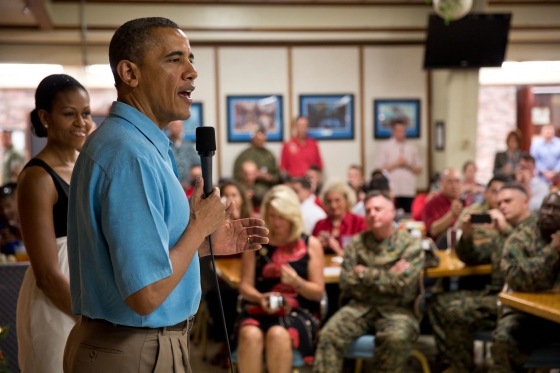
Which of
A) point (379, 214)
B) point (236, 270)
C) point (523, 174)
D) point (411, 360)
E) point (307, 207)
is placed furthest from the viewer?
point (523, 174)

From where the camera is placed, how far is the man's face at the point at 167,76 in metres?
1.48

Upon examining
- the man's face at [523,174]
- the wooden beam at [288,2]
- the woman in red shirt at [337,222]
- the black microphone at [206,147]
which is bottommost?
the woman in red shirt at [337,222]

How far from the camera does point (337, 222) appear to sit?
19.2 feet

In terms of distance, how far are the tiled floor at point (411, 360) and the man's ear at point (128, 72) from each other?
12.1 feet

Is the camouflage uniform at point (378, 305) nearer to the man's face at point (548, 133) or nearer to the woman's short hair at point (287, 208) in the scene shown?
the woman's short hair at point (287, 208)

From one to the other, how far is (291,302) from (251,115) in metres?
6.93

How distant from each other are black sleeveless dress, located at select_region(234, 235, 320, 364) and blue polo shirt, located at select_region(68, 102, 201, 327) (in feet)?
8.21

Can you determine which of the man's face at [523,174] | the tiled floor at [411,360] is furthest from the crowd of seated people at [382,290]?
the man's face at [523,174]

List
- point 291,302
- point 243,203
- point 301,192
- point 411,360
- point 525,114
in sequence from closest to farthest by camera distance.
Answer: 1. point 291,302
2. point 411,360
3. point 243,203
4. point 301,192
5. point 525,114

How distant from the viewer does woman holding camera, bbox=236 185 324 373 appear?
3.91m

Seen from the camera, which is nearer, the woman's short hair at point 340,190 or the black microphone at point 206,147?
the black microphone at point 206,147

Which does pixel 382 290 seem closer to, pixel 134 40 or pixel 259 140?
pixel 134 40

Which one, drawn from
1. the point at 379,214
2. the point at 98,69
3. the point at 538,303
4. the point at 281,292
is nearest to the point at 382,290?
the point at 379,214

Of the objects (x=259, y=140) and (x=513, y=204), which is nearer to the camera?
(x=513, y=204)
